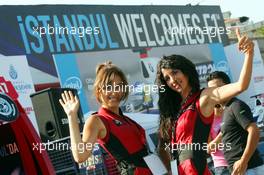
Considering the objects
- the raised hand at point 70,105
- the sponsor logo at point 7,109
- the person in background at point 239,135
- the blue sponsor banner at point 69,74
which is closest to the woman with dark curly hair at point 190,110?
the raised hand at point 70,105

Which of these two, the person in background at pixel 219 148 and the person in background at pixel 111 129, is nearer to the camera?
the person in background at pixel 111 129

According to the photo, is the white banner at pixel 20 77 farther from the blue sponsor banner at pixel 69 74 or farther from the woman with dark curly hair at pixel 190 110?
the woman with dark curly hair at pixel 190 110

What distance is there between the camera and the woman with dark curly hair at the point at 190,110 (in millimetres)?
2896

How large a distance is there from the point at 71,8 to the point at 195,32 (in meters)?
3.44

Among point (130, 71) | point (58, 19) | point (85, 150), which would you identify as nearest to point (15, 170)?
point (85, 150)

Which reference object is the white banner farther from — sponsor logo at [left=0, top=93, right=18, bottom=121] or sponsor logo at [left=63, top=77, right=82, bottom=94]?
sponsor logo at [left=0, top=93, right=18, bottom=121]

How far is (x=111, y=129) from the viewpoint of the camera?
2865 mm

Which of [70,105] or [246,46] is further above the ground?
[246,46]

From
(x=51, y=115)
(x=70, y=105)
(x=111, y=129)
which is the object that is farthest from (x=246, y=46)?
(x=51, y=115)

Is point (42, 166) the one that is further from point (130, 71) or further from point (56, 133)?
point (130, 71)

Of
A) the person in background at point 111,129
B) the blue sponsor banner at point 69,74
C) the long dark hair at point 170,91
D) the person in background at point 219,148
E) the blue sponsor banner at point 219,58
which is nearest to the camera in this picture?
the person in background at point 111,129

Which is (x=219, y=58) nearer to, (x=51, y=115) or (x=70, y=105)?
(x=51, y=115)

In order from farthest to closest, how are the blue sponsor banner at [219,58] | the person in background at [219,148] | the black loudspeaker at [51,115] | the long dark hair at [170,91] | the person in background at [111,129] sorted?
the blue sponsor banner at [219,58]
the black loudspeaker at [51,115]
the person in background at [219,148]
the long dark hair at [170,91]
the person in background at [111,129]

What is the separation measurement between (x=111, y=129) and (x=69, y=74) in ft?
18.6
